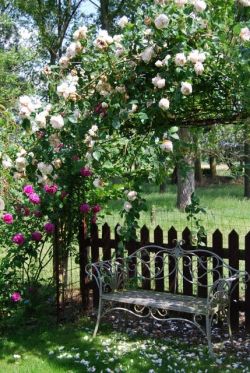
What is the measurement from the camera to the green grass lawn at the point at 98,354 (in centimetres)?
380

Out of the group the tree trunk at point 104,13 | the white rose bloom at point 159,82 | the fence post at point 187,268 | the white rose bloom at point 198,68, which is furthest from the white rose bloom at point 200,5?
the tree trunk at point 104,13

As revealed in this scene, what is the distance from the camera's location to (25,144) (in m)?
4.93

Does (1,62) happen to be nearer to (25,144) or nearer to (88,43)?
(25,144)

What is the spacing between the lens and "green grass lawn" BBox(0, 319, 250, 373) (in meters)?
3.80

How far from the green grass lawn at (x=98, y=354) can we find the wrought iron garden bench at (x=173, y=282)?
18 centimetres

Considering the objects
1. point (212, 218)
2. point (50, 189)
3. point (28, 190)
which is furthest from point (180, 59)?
point (212, 218)

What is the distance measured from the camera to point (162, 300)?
4414mm

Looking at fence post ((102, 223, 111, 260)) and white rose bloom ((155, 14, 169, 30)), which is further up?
white rose bloom ((155, 14, 169, 30))

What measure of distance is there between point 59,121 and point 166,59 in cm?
86

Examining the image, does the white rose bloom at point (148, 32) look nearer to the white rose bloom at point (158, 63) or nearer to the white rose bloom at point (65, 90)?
the white rose bloom at point (158, 63)

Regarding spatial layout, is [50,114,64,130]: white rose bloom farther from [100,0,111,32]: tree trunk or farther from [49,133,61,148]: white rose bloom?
[100,0,111,32]: tree trunk

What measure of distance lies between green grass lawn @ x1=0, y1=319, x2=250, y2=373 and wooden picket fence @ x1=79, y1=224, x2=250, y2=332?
0.57 meters

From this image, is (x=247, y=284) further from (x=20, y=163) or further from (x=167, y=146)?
(x=20, y=163)

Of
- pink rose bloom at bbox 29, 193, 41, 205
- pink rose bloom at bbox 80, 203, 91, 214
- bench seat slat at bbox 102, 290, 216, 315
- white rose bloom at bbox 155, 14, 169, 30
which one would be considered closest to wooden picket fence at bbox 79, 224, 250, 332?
bench seat slat at bbox 102, 290, 216, 315
